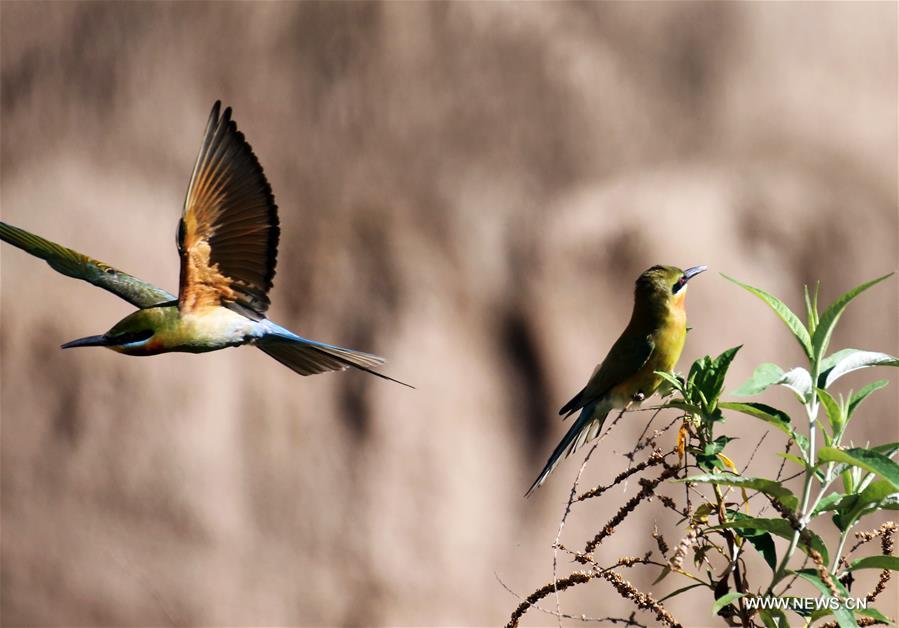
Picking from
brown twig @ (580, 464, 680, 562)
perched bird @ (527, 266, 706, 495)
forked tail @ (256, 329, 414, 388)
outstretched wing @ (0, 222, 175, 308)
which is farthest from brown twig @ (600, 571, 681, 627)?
outstretched wing @ (0, 222, 175, 308)

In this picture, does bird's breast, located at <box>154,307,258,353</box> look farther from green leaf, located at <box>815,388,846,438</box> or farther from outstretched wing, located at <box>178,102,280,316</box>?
green leaf, located at <box>815,388,846,438</box>

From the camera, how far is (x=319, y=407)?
6.31 ft

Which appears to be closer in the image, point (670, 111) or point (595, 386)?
point (595, 386)

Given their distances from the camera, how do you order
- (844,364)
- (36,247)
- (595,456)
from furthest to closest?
(595,456), (36,247), (844,364)

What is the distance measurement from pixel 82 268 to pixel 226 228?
0.19 meters

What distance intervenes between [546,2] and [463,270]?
1.83ft

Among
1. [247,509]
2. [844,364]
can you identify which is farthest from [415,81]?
[844,364]

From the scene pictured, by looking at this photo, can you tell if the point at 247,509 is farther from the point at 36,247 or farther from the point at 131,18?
the point at 131,18

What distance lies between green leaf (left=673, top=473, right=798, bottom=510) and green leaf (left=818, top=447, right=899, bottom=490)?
44 mm

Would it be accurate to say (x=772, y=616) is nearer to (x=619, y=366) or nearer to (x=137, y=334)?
(x=619, y=366)

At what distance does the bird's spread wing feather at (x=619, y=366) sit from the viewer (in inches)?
43.8

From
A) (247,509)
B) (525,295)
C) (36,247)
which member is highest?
(525,295)

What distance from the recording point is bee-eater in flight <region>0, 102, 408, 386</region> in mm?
1037

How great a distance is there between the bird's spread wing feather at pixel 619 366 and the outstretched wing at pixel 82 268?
1.64 ft
